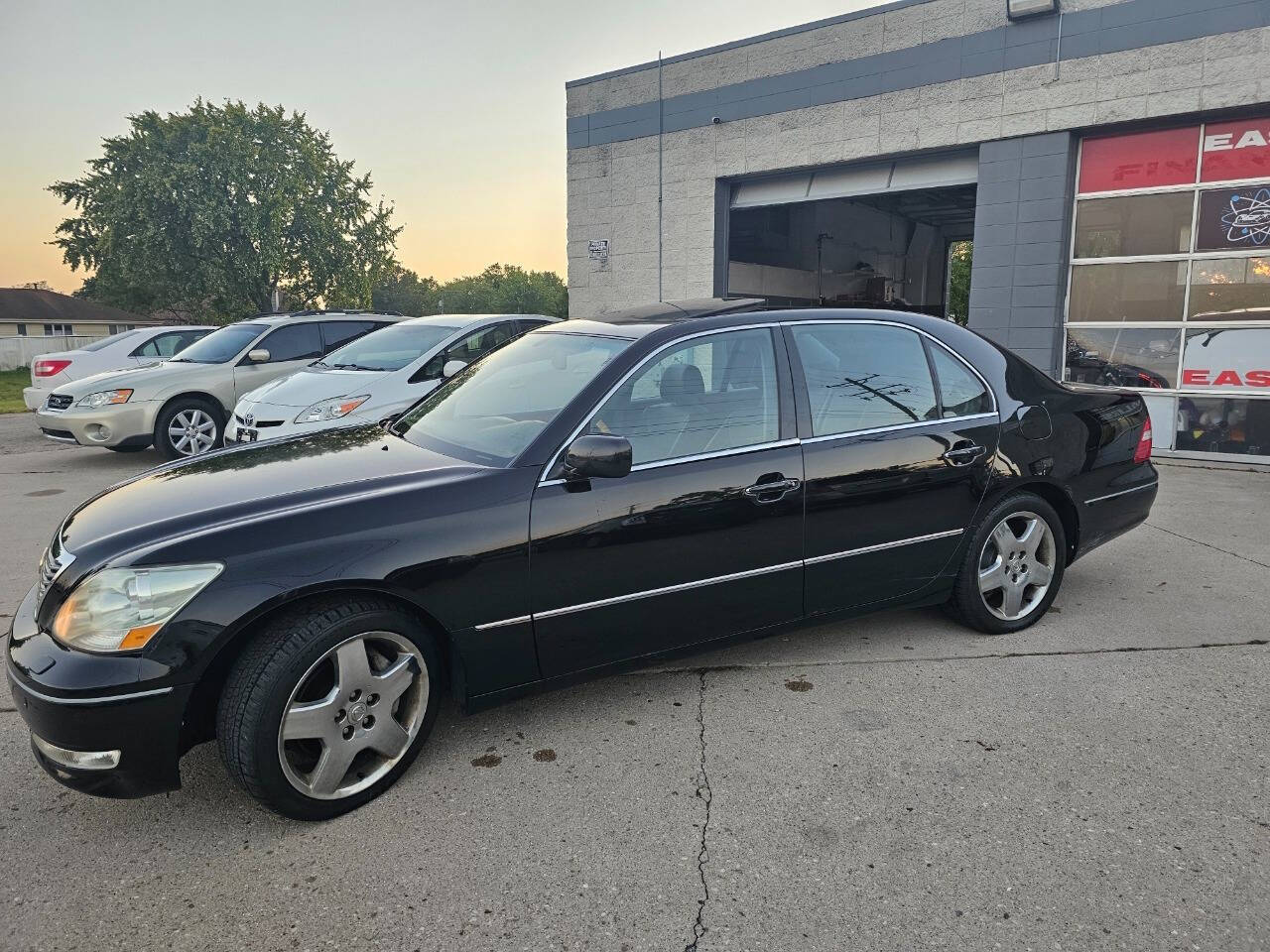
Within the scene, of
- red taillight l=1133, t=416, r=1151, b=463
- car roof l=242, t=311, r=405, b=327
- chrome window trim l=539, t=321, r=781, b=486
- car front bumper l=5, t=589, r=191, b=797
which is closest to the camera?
car front bumper l=5, t=589, r=191, b=797

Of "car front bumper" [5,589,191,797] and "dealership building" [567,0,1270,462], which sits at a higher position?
"dealership building" [567,0,1270,462]

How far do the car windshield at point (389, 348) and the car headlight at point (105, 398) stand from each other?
2105 mm

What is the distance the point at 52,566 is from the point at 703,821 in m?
2.20

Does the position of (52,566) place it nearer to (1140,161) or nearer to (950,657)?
(950,657)

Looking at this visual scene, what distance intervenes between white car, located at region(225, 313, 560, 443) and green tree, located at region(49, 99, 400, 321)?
31554 millimetres

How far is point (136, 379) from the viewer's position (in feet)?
29.0

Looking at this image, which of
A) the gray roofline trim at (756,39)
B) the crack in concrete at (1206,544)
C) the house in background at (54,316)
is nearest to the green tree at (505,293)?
the house in background at (54,316)

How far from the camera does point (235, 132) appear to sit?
117ft

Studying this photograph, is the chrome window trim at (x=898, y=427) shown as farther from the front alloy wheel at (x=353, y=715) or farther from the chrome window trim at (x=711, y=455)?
the front alloy wheel at (x=353, y=715)

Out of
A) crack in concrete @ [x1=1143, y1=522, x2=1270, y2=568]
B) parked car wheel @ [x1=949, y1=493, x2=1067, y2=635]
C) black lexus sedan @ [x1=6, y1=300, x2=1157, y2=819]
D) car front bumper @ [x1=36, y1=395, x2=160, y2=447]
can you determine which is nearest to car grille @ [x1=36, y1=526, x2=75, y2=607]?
black lexus sedan @ [x1=6, y1=300, x2=1157, y2=819]

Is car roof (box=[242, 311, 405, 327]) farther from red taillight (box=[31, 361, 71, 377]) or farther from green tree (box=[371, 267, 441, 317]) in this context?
green tree (box=[371, 267, 441, 317])

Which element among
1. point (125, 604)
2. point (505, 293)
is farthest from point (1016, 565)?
point (505, 293)

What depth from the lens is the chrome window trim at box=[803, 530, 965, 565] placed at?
3430 millimetres

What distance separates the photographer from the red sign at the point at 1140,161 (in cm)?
920
